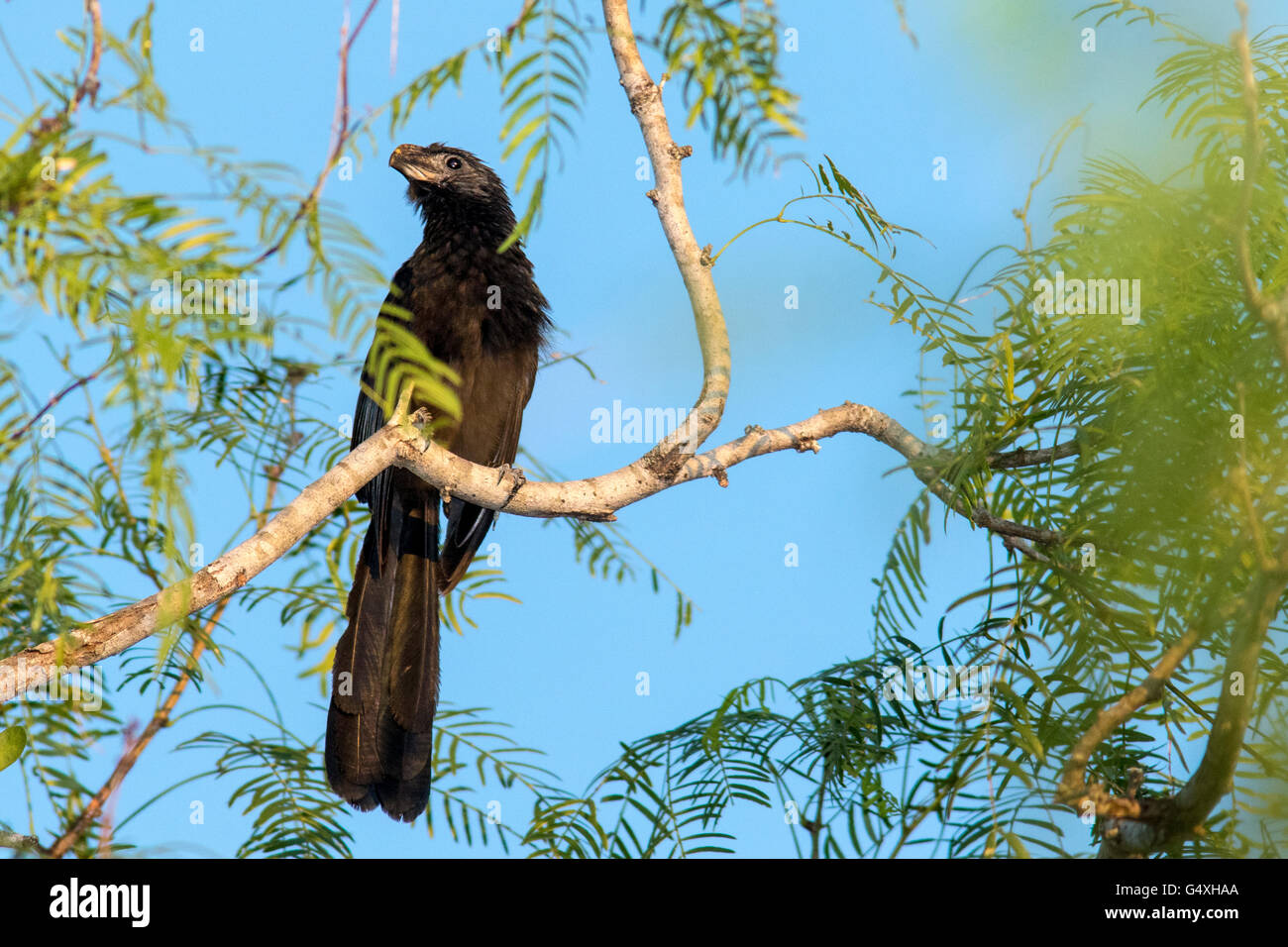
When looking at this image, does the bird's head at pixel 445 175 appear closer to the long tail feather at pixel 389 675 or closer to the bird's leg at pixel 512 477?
the long tail feather at pixel 389 675

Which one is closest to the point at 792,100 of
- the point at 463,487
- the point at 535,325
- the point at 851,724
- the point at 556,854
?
the point at 463,487

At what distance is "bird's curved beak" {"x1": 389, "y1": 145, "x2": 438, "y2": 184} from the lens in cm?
338

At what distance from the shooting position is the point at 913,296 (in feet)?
6.85

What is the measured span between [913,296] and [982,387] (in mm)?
247

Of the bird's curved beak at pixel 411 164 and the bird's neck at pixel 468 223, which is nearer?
the bird's neck at pixel 468 223

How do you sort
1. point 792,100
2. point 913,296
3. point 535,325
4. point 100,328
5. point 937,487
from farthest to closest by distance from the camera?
1. point 535,325
2. point 937,487
3. point 913,296
4. point 792,100
5. point 100,328

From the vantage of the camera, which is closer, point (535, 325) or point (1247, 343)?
point (1247, 343)

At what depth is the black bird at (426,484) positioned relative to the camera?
268 cm

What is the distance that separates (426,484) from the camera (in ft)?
10.2

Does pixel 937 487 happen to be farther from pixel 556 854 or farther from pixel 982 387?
pixel 556 854

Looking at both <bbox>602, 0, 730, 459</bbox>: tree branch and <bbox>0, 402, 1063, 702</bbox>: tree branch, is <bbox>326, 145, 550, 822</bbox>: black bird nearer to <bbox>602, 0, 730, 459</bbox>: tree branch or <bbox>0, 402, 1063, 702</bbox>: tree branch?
<bbox>0, 402, 1063, 702</bbox>: tree branch

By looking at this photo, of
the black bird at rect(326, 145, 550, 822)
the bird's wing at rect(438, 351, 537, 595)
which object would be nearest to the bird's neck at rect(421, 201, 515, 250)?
the black bird at rect(326, 145, 550, 822)

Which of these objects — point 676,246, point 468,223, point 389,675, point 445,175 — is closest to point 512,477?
point 676,246

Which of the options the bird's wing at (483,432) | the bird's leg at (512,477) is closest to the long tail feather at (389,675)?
the bird's wing at (483,432)
